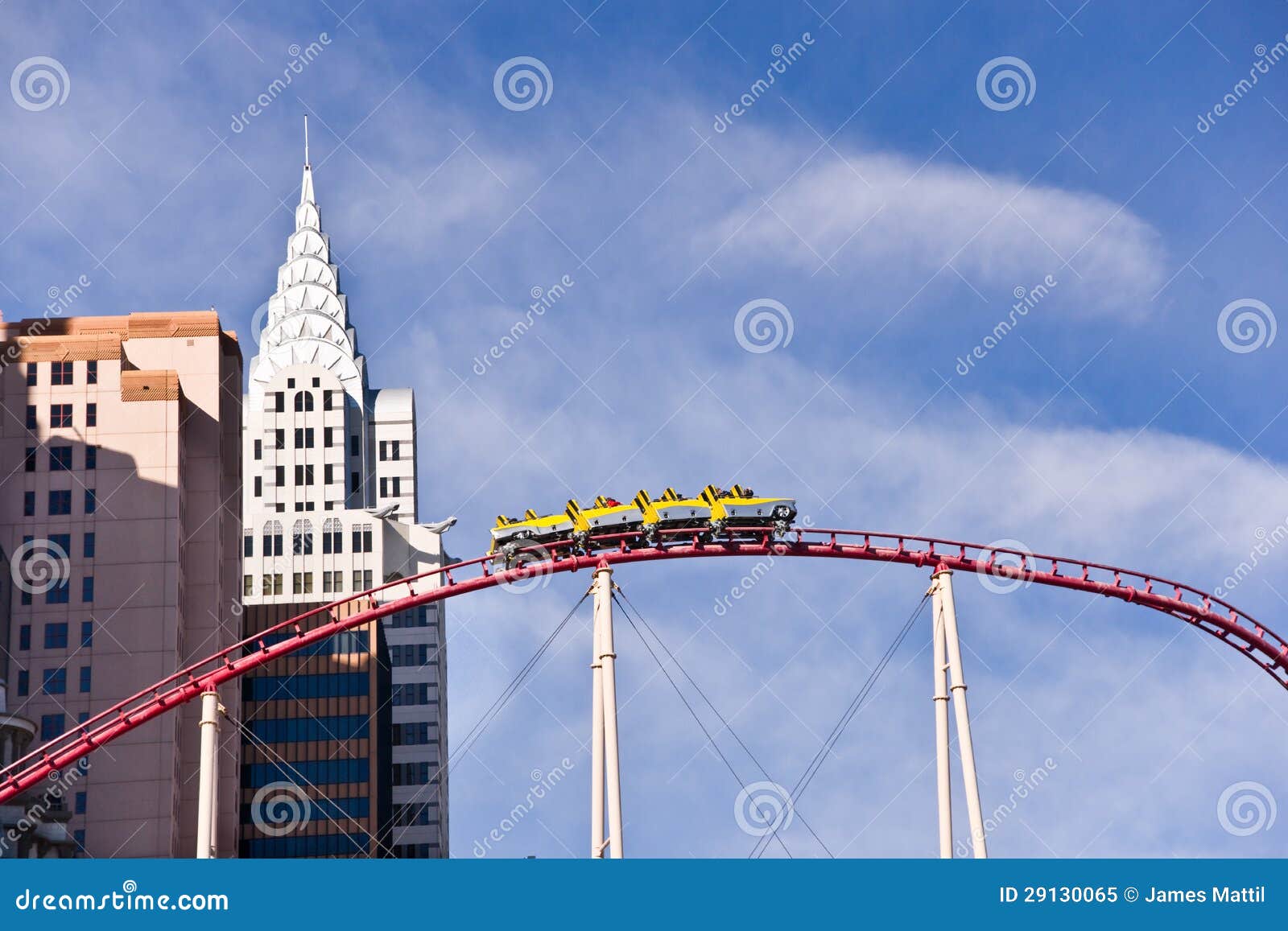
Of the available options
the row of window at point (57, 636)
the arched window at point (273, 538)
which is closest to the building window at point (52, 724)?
the row of window at point (57, 636)

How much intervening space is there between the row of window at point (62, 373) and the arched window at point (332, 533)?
91.7ft

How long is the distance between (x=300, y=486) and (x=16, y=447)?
32.5 metres

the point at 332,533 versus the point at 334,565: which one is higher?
the point at 332,533

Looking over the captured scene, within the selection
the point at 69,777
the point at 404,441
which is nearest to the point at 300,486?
the point at 404,441

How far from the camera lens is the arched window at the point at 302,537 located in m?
145

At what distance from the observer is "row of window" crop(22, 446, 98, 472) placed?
391 ft

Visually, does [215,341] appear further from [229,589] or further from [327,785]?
[327,785]

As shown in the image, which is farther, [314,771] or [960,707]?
[314,771]

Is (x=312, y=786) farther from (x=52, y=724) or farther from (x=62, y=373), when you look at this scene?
(x=62, y=373)

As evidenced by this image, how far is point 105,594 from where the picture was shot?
116m

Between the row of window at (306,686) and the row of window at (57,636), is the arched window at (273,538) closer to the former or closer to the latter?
the row of window at (306,686)

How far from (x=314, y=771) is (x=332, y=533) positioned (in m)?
19.4

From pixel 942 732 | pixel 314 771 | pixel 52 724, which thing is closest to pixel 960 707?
pixel 942 732

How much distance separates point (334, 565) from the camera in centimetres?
14388
